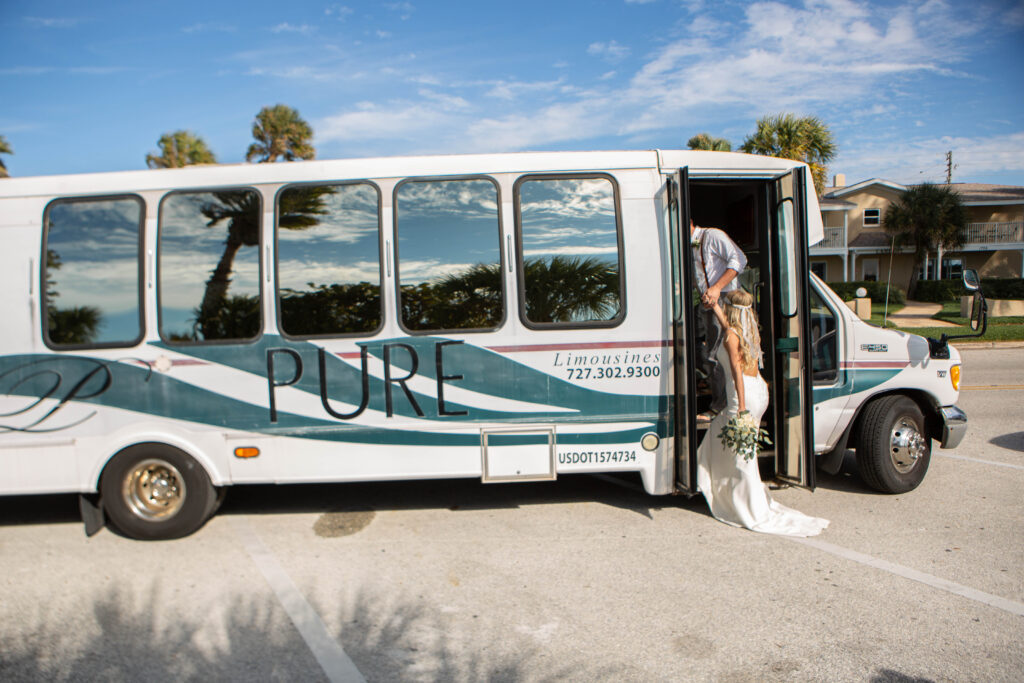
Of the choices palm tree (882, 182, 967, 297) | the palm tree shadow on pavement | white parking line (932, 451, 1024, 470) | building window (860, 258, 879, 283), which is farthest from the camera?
building window (860, 258, 879, 283)

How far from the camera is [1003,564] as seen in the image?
14.5 feet

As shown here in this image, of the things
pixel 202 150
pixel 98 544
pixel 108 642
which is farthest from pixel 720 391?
pixel 202 150

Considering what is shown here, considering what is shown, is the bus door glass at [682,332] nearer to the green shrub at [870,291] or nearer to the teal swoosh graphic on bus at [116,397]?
the teal swoosh graphic on bus at [116,397]

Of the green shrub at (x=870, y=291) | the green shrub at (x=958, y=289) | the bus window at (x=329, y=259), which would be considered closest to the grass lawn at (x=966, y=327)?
the green shrub at (x=870, y=291)

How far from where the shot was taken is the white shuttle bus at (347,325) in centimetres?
509

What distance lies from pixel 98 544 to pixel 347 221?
3.09 meters

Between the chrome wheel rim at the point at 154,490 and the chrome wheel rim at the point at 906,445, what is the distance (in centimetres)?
571

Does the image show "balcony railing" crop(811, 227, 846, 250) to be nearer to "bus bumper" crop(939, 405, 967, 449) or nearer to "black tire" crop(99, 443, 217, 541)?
"bus bumper" crop(939, 405, 967, 449)

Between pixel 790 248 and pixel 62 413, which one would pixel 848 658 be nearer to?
pixel 790 248

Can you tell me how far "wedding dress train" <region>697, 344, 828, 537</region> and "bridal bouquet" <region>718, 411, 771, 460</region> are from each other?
87 millimetres

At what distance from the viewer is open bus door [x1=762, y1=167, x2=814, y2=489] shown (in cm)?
513

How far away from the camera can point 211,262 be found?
5133mm

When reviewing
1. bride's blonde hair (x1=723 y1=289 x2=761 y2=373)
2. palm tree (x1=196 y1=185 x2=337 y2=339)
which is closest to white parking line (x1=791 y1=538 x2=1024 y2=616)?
bride's blonde hair (x1=723 y1=289 x2=761 y2=373)

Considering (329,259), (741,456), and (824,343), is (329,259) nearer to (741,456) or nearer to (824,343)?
(741,456)
